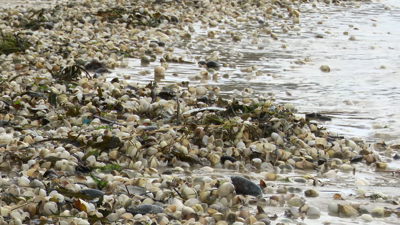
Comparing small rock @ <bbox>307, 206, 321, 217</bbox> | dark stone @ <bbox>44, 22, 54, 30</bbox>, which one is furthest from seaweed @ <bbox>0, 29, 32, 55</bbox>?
small rock @ <bbox>307, 206, 321, 217</bbox>

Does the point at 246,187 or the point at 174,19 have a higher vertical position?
the point at 246,187

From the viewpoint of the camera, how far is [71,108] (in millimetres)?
4730

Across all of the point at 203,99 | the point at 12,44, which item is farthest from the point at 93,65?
the point at 203,99

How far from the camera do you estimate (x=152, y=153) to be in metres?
3.91

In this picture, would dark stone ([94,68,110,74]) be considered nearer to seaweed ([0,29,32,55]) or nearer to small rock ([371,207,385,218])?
seaweed ([0,29,32,55])

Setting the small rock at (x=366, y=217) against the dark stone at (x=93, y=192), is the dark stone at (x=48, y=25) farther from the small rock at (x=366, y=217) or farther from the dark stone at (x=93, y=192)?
the small rock at (x=366, y=217)

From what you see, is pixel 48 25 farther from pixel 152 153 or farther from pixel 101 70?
pixel 152 153

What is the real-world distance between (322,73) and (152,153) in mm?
3410

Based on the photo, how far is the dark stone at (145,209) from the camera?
2918mm

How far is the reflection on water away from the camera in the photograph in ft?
17.2

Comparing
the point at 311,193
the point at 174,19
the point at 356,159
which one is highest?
the point at 311,193

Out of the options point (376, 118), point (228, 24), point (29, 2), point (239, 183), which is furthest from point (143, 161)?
point (29, 2)

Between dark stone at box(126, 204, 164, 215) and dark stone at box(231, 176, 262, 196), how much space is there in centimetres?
50

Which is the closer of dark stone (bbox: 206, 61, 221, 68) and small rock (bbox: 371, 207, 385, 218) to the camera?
small rock (bbox: 371, 207, 385, 218)
